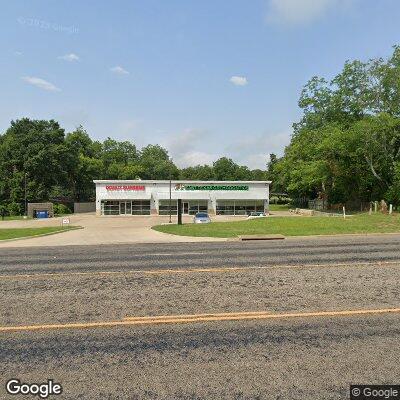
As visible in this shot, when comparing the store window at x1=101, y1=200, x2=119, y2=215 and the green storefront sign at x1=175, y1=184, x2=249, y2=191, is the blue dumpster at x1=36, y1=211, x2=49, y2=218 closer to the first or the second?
the store window at x1=101, y1=200, x2=119, y2=215

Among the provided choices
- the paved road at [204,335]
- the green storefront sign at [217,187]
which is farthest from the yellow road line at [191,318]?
the green storefront sign at [217,187]

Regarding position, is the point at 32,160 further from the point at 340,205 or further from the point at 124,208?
the point at 340,205

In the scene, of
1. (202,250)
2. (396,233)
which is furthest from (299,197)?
(202,250)

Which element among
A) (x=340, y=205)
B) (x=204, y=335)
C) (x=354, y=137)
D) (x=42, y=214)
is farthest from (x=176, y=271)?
(x=340, y=205)

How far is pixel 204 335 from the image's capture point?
18.7 ft

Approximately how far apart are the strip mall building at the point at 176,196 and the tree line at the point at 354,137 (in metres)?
9.45

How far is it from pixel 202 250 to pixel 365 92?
43618 mm

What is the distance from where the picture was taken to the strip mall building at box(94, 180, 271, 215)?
55.2 m

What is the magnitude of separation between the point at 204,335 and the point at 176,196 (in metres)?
50.0

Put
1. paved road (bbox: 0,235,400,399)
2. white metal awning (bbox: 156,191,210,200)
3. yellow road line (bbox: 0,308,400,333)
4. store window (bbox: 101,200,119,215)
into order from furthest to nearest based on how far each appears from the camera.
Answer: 1. store window (bbox: 101,200,119,215)
2. white metal awning (bbox: 156,191,210,200)
3. yellow road line (bbox: 0,308,400,333)
4. paved road (bbox: 0,235,400,399)

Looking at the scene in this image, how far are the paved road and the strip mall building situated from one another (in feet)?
146

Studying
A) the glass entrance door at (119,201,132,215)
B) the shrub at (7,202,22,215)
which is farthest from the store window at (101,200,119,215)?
the shrub at (7,202,22,215)

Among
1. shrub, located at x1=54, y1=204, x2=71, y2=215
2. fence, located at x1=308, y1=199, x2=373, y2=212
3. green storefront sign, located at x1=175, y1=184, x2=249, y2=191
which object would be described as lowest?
shrub, located at x1=54, y1=204, x2=71, y2=215

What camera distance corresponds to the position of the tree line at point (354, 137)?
1746 inches
